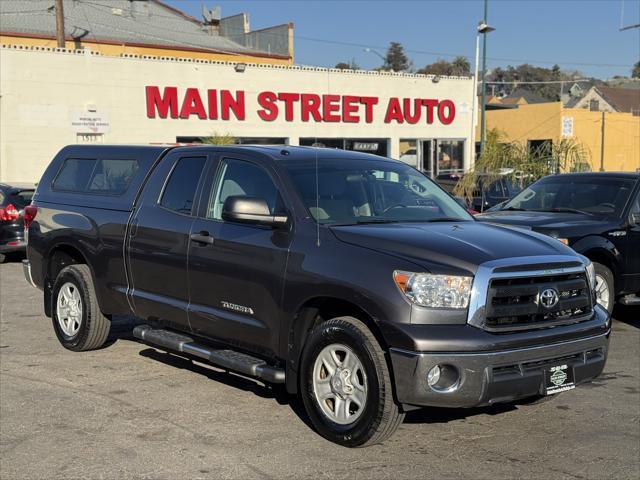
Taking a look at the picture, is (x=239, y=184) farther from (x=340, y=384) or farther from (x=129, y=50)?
(x=129, y=50)

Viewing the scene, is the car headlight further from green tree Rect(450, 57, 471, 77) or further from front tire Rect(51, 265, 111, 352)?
green tree Rect(450, 57, 471, 77)

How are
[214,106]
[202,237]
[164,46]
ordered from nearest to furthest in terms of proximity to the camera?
[202,237] → [214,106] → [164,46]

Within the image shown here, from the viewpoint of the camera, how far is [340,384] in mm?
5070

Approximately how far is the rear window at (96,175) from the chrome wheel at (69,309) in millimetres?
972

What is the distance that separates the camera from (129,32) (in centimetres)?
3866

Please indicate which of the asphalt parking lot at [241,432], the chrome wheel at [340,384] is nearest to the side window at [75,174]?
the asphalt parking lot at [241,432]

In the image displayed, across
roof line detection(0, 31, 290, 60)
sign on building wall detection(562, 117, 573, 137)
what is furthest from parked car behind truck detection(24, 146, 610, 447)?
sign on building wall detection(562, 117, 573, 137)

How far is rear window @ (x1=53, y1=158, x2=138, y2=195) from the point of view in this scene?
7.18 m

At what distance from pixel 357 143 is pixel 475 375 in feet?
92.6

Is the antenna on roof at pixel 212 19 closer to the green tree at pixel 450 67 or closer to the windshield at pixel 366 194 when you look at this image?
the windshield at pixel 366 194

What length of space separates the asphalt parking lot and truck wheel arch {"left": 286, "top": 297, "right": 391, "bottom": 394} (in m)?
0.40

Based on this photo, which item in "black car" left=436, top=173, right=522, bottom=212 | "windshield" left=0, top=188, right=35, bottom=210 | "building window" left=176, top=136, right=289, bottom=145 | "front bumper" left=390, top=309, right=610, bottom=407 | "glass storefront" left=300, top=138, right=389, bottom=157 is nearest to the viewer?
"front bumper" left=390, top=309, right=610, bottom=407

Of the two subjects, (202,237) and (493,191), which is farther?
(493,191)

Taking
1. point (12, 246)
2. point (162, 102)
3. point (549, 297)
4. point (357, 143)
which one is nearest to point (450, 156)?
point (357, 143)
